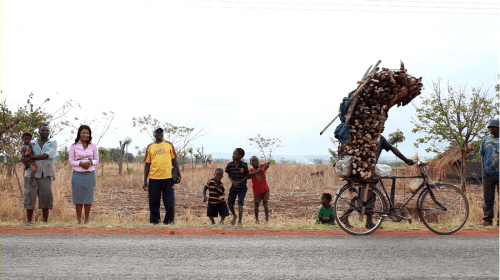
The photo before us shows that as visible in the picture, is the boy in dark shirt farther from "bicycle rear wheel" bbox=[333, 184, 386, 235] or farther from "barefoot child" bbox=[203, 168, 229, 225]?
"bicycle rear wheel" bbox=[333, 184, 386, 235]

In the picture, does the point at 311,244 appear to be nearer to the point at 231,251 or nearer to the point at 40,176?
the point at 231,251

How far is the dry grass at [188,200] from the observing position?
10.5 meters

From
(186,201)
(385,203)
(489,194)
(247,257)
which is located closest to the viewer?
(247,257)

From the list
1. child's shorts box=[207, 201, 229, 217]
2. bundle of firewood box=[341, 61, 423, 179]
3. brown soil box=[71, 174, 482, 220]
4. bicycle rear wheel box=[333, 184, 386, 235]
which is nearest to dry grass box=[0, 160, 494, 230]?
brown soil box=[71, 174, 482, 220]

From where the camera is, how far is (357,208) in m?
7.90

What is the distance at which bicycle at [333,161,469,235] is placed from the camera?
7785 millimetres

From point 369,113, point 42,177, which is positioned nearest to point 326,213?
point 369,113

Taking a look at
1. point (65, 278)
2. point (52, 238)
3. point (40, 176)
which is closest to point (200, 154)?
point (40, 176)

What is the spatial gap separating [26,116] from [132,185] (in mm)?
7806

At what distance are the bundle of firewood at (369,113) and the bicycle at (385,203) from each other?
1.03 feet

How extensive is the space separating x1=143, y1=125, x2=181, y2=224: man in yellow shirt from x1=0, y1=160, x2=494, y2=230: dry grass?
18.2 inches

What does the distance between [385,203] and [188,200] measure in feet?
35.6

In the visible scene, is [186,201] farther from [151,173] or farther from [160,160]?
[160,160]

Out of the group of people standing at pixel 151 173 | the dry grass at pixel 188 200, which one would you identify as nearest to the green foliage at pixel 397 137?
the dry grass at pixel 188 200
